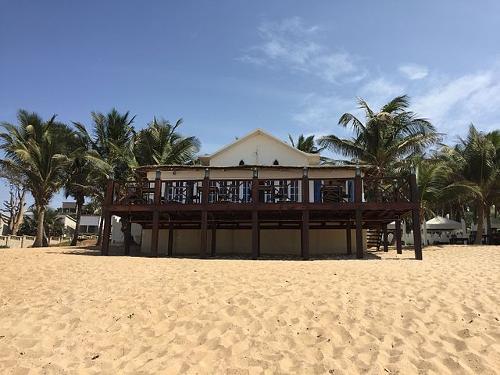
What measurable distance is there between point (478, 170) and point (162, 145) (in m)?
19.9

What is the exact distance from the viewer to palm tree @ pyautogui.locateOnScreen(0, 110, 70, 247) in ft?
86.5

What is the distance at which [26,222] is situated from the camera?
172ft

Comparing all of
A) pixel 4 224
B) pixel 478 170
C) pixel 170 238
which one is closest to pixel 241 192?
pixel 170 238

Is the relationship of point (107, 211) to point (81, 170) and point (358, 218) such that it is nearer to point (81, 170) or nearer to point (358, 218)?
point (358, 218)

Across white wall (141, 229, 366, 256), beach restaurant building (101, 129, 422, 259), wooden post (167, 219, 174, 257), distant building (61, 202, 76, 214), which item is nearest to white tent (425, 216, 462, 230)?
beach restaurant building (101, 129, 422, 259)

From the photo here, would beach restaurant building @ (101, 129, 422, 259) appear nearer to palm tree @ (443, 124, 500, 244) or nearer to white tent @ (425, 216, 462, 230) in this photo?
palm tree @ (443, 124, 500, 244)

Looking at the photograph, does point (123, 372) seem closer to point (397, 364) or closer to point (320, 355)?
point (320, 355)

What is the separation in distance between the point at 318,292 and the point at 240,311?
5.96ft

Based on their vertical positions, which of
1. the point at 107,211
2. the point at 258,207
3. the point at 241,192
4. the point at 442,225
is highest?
the point at 241,192

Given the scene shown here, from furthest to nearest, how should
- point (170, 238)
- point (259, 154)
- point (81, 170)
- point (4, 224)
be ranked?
point (4, 224), point (81, 170), point (259, 154), point (170, 238)

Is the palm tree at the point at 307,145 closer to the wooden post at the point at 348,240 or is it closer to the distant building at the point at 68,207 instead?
the wooden post at the point at 348,240

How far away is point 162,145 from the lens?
29266mm

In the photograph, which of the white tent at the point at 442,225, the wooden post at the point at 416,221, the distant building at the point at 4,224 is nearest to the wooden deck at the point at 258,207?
the wooden post at the point at 416,221

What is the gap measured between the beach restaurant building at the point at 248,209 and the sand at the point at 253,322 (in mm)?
5509
